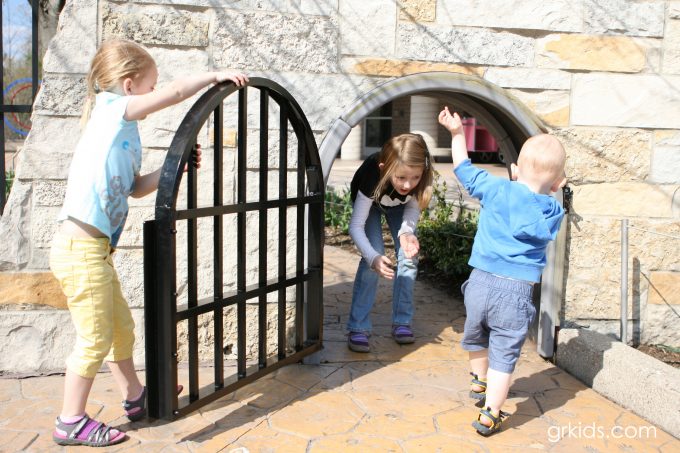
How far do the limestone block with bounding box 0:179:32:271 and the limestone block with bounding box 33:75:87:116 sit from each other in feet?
1.19

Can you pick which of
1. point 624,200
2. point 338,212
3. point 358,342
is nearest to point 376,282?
point 358,342

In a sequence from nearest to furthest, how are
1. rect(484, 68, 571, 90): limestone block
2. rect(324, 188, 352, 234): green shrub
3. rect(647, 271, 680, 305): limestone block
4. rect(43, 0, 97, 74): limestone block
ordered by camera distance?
rect(43, 0, 97, 74): limestone block, rect(484, 68, 571, 90): limestone block, rect(647, 271, 680, 305): limestone block, rect(324, 188, 352, 234): green shrub

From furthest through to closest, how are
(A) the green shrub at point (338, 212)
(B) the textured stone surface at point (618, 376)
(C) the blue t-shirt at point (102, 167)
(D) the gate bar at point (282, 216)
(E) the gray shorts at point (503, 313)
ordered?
1. (A) the green shrub at point (338, 212)
2. (D) the gate bar at point (282, 216)
3. (B) the textured stone surface at point (618, 376)
4. (E) the gray shorts at point (503, 313)
5. (C) the blue t-shirt at point (102, 167)

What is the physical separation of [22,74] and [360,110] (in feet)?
43.2

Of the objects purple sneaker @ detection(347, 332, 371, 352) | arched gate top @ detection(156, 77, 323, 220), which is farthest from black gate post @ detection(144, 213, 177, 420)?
purple sneaker @ detection(347, 332, 371, 352)

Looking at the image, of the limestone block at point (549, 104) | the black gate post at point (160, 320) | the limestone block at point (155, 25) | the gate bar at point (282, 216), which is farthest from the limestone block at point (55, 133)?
the limestone block at point (549, 104)

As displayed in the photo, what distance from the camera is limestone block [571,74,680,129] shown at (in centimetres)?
420

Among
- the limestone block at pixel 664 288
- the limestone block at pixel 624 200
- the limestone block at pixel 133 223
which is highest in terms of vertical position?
the limestone block at pixel 624 200

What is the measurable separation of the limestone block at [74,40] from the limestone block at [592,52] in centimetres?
244

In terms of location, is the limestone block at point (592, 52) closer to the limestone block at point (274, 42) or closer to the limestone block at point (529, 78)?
the limestone block at point (529, 78)

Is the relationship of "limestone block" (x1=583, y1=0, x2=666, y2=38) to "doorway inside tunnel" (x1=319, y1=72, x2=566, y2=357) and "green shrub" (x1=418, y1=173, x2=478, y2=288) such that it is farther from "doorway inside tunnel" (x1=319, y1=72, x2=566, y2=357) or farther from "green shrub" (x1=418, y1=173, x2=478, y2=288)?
"green shrub" (x1=418, y1=173, x2=478, y2=288)

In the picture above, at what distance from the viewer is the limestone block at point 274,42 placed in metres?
3.80

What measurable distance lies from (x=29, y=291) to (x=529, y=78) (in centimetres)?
299

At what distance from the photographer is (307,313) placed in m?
3.89
